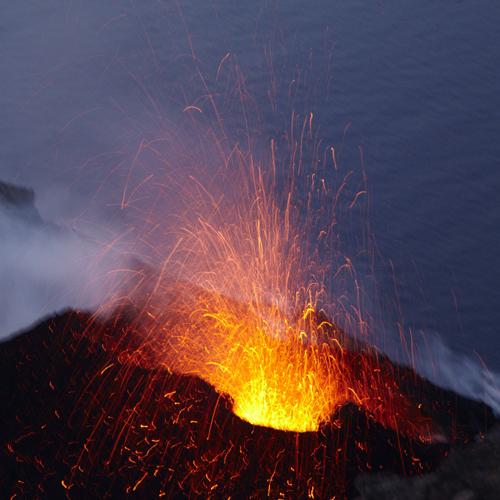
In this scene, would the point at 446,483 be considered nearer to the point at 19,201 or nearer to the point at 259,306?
the point at 259,306

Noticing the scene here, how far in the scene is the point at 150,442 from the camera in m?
1.81

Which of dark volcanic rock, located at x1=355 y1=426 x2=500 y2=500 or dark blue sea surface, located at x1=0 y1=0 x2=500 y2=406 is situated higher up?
dark blue sea surface, located at x1=0 y1=0 x2=500 y2=406

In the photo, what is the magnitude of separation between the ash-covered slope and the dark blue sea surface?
63 cm

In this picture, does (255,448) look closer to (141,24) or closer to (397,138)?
(397,138)

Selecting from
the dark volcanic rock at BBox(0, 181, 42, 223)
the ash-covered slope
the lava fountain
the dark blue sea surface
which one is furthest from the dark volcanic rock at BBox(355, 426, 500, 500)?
the dark volcanic rock at BBox(0, 181, 42, 223)

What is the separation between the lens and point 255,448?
5.93 ft

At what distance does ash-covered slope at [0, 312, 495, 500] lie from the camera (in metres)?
1.68

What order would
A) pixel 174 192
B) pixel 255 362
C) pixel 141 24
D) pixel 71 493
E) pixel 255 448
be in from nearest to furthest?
pixel 71 493
pixel 255 448
pixel 255 362
pixel 174 192
pixel 141 24

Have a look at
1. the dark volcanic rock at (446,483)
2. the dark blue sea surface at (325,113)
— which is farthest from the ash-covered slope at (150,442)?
the dark blue sea surface at (325,113)

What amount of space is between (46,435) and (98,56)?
3048 mm

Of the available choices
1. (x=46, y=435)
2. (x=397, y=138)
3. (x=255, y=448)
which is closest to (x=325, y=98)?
(x=397, y=138)

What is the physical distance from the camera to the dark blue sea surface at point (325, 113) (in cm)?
290

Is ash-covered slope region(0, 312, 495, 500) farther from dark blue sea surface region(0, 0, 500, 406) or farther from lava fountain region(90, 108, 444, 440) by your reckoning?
dark blue sea surface region(0, 0, 500, 406)

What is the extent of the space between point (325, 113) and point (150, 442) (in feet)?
8.50
